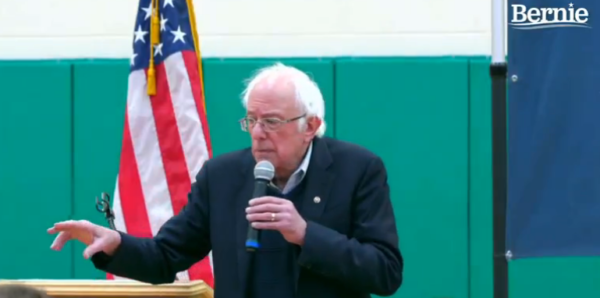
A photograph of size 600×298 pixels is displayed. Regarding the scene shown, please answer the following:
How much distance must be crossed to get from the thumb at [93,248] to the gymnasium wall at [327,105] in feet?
11.1

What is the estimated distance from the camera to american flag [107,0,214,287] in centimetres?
457

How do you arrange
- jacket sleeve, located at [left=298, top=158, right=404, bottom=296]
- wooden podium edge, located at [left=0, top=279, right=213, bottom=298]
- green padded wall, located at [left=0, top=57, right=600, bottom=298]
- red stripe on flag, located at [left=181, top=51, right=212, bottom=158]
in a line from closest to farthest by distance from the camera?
jacket sleeve, located at [left=298, top=158, right=404, bottom=296], wooden podium edge, located at [left=0, top=279, right=213, bottom=298], red stripe on flag, located at [left=181, top=51, right=212, bottom=158], green padded wall, located at [left=0, top=57, right=600, bottom=298]

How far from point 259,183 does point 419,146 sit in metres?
3.48

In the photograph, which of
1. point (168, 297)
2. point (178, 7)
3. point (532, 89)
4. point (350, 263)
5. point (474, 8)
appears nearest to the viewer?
point (350, 263)

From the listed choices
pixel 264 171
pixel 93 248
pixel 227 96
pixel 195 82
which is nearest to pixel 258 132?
pixel 264 171

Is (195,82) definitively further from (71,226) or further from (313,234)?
Answer: (313,234)

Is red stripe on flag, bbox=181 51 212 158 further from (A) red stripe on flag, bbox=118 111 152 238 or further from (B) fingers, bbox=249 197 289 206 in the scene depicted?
(B) fingers, bbox=249 197 289 206

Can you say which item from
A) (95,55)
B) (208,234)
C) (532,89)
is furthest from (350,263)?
(95,55)

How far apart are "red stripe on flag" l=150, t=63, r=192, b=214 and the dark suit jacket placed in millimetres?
1454

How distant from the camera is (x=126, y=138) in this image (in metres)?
4.71

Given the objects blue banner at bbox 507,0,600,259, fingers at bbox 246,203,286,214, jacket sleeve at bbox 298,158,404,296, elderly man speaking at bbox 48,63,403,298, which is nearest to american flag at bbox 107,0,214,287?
elderly man speaking at bbox 48,63,403,298

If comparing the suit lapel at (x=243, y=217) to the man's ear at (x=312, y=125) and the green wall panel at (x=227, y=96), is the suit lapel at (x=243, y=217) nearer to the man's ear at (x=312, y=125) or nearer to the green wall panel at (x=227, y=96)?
the man's ear at (x=312, y=125)

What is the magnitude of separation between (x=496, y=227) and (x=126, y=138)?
2.10m

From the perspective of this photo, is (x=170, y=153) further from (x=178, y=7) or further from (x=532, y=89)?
(x=532, y=89)
